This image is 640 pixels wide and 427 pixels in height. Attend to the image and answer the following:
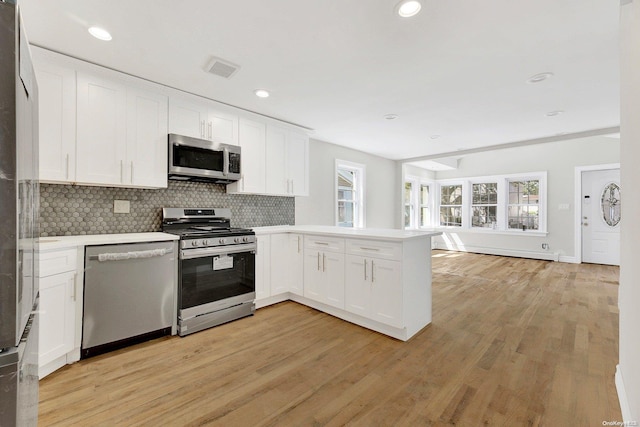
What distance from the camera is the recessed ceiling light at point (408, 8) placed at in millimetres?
1715

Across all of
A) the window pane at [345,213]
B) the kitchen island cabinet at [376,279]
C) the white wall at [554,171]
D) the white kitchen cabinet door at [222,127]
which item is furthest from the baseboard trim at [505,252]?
the white kitchen cabinet door at [222,127]

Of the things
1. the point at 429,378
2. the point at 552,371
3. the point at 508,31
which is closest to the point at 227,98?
Answer: the point at 508,31

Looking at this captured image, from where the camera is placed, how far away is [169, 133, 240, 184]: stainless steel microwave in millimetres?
2896

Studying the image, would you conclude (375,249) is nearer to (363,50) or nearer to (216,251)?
(216,251)

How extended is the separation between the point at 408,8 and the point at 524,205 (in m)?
7.02

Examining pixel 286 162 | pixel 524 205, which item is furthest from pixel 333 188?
pixel 524 205

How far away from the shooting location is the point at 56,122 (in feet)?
7.43

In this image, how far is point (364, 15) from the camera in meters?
1.84

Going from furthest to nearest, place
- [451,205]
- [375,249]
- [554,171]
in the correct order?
[451,205] < [554,171] < [375,249]

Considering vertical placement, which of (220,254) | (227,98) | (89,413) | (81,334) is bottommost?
(89,413)

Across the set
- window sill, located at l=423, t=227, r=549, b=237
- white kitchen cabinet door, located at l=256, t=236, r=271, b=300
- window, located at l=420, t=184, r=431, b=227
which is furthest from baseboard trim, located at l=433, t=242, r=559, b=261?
white kitchen cabinet door, located at l=256, t=236, r=271, b=300

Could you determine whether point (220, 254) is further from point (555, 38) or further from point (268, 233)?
point (555, 38)

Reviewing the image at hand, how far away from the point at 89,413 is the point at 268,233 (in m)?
2.13

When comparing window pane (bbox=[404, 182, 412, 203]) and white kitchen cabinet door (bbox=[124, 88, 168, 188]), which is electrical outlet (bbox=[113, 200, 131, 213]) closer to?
white kitchen cabinet door (bbox=[124, 88, 168, 188])
